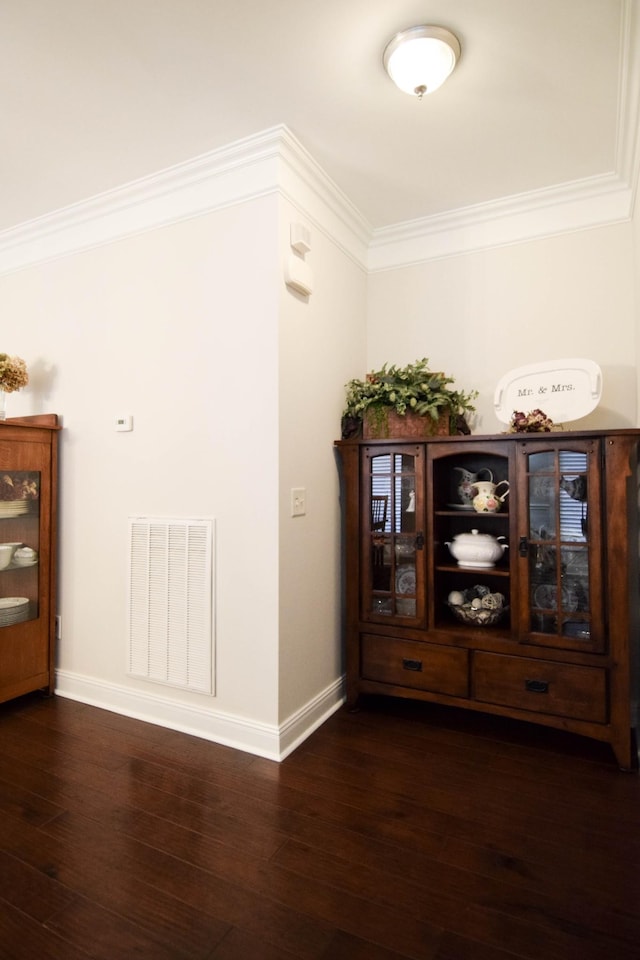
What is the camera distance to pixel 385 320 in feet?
10.4

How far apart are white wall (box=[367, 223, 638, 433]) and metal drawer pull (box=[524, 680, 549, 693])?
1.27 m

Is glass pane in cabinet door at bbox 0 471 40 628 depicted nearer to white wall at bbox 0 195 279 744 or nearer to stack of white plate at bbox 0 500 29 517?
stack of white plate at bbox 0 500 29 517

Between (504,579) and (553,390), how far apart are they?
990 millimetres

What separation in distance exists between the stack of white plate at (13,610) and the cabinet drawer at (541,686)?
2345 mm

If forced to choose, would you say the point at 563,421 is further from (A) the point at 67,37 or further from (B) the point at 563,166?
(A) the point at 67,37

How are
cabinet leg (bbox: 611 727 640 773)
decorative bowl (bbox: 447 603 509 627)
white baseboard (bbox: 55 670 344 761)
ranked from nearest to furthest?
cabinet leg (bbox: 611 727 640 773) < white baseboard (bbox: 55 670 344 761) < decorative bowl (bbox: 447 603 509 627)

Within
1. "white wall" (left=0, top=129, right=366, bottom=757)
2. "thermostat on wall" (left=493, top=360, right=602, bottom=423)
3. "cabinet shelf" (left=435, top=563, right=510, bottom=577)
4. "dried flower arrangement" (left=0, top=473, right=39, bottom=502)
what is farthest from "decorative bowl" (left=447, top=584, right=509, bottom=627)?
"dried flower arrangement" (left=0, top=473, right=39, bottom=502)

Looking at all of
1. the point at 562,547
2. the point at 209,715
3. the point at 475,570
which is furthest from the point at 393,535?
the point at 209,715

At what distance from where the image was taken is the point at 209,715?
2424 mm

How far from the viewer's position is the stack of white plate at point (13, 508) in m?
2.71

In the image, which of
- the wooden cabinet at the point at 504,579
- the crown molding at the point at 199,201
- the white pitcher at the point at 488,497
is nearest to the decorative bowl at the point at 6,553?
the crown molding at the point at 199,201

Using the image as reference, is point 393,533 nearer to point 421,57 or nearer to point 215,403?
point 215,403

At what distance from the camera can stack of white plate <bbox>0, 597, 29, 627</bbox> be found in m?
2.69

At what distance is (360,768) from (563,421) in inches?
70.8
